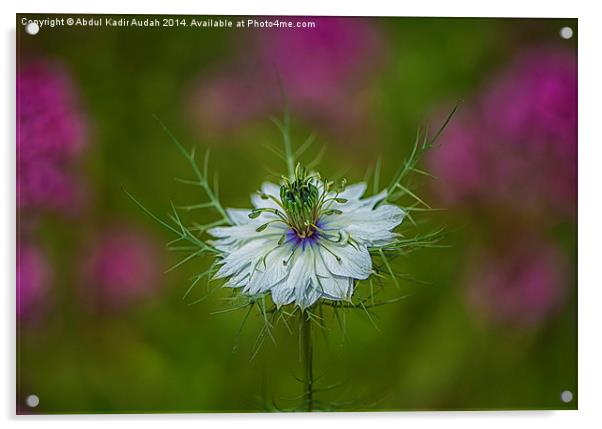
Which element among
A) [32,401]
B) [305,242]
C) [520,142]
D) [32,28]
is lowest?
[32,401]

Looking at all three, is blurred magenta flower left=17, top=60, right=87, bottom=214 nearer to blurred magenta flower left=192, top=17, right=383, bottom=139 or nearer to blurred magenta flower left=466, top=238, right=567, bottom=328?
blurred magenta flower left=192, top=17, right=383, bottom=139

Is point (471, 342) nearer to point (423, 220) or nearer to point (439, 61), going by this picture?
point (423, 220)

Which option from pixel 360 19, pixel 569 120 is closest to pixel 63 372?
pixel 360 19

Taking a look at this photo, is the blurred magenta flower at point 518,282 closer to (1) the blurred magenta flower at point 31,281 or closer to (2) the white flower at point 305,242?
(2) the white flower at point 305,242

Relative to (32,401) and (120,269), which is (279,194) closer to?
(120,269)
